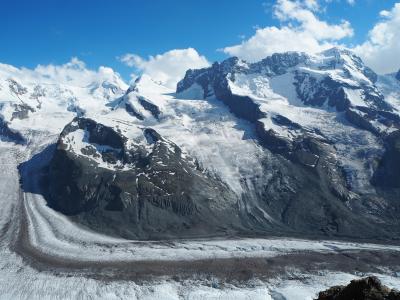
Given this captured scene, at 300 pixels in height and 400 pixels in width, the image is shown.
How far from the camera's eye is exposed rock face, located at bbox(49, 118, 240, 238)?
5502 inches

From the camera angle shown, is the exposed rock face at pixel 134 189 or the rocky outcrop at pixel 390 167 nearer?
the exposed rock face at pixel 134 189

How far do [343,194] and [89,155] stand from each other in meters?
91.0

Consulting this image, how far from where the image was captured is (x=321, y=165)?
17762 cm

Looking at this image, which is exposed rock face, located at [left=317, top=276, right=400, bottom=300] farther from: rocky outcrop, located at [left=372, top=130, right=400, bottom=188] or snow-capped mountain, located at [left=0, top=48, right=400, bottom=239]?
rocky outcrop, located at [left=372, top=130, right=400, bottom=188]

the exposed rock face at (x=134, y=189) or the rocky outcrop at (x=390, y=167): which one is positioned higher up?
the rocky outcrop at (x=390, y=167)

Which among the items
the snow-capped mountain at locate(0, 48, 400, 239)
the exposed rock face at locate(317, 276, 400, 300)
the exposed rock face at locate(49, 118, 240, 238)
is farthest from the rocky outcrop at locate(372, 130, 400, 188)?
the exposed rock face at locate(317, 276, 400, 300)

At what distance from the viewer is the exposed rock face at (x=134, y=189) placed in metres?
140

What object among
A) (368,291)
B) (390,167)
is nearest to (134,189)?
(390,167)

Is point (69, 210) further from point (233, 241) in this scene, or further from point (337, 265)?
point (337, 265)

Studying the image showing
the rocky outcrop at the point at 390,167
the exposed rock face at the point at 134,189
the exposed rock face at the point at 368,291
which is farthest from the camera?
the rocky outcrop at the point at 390,167

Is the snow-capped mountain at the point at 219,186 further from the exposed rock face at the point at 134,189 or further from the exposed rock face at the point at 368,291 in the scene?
the exposed rock face at the point at 368,291

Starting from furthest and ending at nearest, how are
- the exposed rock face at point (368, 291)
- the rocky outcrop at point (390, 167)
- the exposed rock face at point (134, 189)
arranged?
the rocky outcrop at point (390, 167), the exposed rock face at point (134, 189), the exposed rock face at point (368, 291)

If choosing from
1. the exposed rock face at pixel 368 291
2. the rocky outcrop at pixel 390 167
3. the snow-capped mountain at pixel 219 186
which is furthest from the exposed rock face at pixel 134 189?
the exposed rock face at pixel 368 291

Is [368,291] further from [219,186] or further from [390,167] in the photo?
[390,167]
